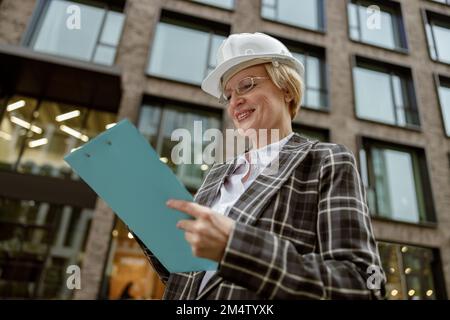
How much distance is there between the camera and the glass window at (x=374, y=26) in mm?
13039

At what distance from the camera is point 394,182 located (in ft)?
37.1

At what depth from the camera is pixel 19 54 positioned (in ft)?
28.6

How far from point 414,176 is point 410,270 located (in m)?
3.43

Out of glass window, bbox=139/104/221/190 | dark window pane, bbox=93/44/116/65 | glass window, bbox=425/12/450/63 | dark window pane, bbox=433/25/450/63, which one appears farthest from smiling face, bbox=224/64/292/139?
dark window pane, bbox=433/25/450/63

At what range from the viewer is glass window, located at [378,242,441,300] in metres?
9.45

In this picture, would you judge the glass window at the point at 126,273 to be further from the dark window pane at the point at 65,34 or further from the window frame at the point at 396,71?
the window frame at the point at 396,71

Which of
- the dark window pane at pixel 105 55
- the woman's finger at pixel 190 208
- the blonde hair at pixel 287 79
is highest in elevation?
the dark window pane at pixel 105 55

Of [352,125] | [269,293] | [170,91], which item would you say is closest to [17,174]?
[170,91]

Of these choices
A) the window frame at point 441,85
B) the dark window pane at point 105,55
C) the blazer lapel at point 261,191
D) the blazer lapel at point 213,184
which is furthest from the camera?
the window frame at point 441,85

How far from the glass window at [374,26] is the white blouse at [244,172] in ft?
42.5

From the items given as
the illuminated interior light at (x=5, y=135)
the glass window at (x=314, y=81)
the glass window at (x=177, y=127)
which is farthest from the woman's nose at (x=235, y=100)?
the glass window at (x=314, y=81)

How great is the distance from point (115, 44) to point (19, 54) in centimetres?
290

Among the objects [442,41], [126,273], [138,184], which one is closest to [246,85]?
[138,184]

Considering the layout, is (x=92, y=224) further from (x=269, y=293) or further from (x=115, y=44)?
(x=269, y=293)
